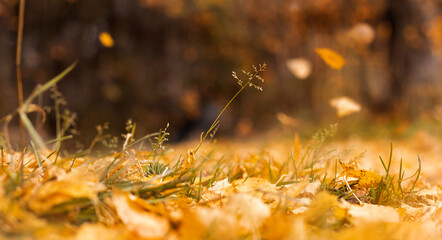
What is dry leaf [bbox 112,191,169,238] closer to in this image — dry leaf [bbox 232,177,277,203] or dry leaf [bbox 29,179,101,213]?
dry leaf [bbox 29,179,101,213]

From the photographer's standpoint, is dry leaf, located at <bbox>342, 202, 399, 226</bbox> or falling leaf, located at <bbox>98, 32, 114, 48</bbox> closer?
dry leaf, located at <bbox>342, 202, 399, 226</bbox>

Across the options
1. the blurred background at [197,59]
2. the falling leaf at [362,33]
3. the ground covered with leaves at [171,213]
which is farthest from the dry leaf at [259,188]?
the falling leaf at [362,33]

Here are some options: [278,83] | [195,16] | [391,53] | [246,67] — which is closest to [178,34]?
[195,16]

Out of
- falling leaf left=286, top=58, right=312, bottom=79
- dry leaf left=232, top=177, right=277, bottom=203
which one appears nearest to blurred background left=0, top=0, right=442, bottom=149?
falling leaf left=286, top=58, right=312, bottom=79

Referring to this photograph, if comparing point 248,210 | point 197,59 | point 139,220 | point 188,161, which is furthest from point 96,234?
point 197,59

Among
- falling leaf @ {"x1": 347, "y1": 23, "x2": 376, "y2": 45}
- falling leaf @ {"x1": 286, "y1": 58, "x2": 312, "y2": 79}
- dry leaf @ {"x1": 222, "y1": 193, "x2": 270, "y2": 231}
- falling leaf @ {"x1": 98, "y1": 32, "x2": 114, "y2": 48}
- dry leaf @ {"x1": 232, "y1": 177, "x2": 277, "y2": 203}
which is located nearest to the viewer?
dry leaf @ {"x1": 222, "y1": 193, "x2": 270, "y2": 231}

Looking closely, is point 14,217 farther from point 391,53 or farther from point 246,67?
point 246,67
